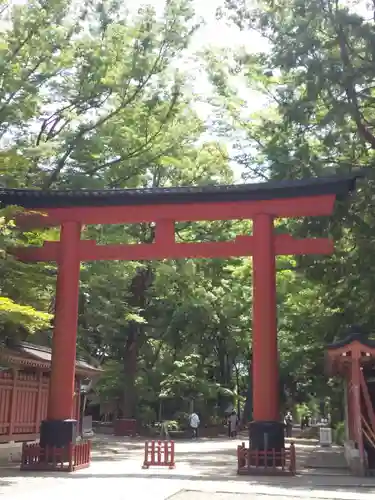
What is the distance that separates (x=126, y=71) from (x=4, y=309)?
1218cm

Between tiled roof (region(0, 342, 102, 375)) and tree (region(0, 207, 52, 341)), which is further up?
tree (region(0, 207, 52, 341))

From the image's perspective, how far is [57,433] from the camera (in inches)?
532

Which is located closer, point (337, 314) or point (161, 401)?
point (337, 314)

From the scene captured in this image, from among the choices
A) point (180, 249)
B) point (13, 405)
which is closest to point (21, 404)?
point (13, 405)

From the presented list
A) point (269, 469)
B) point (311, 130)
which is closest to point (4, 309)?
point (269, 469)

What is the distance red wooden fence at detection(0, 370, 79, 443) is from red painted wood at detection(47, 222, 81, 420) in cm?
296

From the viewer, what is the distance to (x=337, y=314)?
20.3 m

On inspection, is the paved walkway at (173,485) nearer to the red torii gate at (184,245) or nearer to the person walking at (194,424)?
the red torii gate at (184,245)

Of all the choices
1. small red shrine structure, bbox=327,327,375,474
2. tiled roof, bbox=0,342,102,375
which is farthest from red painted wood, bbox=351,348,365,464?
tiled roof, bbox=0,342,102,375

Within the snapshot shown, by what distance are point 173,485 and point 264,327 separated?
4194 mm

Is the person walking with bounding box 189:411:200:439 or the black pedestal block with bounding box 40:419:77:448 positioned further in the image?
the person walking with bounding box 189:411:200:439

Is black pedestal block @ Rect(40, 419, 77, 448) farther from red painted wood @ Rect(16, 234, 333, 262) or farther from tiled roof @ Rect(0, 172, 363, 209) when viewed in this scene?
tiled roof @ Rect(0, 172, 363, 209)

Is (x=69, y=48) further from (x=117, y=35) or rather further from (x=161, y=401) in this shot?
(x=161, y=401)

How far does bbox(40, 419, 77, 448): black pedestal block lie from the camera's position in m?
13.4
